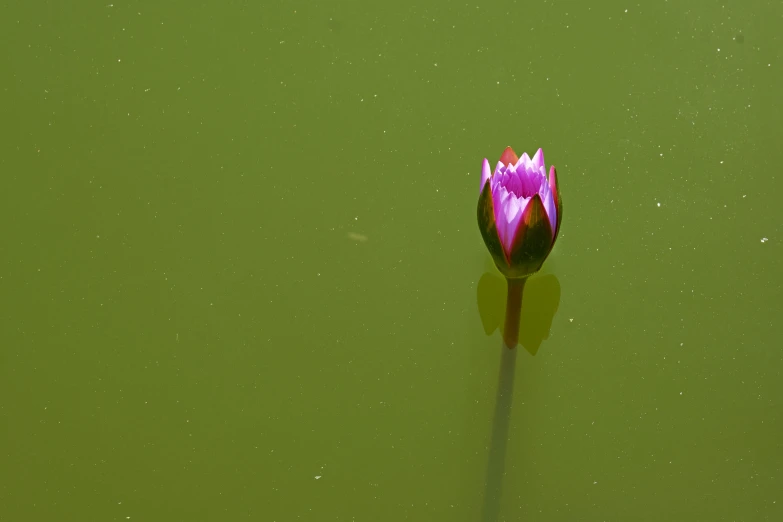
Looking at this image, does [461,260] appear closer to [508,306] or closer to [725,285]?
[508,306]

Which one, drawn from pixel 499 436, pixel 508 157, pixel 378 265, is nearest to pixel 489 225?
pixel 508 157

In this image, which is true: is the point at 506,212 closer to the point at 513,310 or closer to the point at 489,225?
the point at 489,225

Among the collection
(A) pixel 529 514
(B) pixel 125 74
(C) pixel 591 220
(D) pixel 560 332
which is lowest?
(A) pixel 529 514

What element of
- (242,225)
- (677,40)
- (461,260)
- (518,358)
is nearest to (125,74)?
(242,225)

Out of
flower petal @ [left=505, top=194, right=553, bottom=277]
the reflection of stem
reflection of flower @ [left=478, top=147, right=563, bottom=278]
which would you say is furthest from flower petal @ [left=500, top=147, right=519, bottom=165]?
the reflection of stem

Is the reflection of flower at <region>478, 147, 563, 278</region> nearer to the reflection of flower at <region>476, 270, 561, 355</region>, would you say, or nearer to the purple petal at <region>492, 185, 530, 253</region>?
the purple petal at <region>492, 185, 530, 253</region>

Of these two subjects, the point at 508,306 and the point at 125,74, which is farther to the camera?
the point at 125,74
